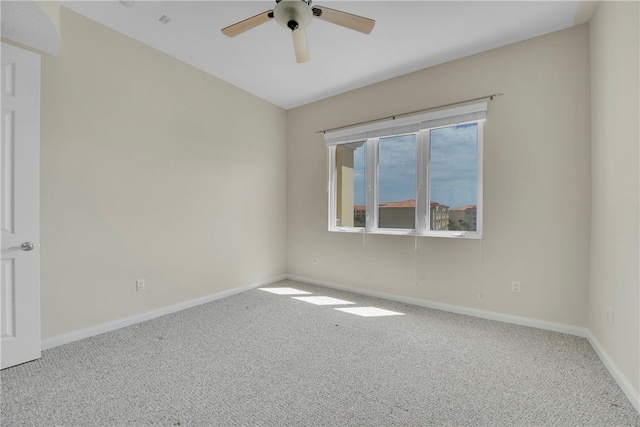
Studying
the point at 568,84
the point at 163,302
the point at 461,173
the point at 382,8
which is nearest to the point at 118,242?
the point at 163,302

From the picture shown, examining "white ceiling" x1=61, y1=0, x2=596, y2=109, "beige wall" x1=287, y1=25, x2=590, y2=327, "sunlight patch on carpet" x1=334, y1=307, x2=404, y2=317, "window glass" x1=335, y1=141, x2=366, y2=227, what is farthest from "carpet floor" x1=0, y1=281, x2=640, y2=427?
"white ceiling" x1=61, y1=0, x2=596, y2=109

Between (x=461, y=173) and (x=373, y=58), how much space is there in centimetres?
159

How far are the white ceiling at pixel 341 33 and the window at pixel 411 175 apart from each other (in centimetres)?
65

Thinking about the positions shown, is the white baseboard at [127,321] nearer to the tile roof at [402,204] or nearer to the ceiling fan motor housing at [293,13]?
the tile roof at [402,204]

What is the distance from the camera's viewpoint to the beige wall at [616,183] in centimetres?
171

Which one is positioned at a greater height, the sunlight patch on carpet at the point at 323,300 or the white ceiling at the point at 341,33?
the white ceiling at the point at 341,33

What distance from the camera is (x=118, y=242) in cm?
271

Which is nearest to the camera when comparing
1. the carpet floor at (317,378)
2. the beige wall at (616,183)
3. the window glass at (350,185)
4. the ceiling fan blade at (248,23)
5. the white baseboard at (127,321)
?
the carpet floor at (317,378)

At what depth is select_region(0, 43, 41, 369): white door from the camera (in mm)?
1973

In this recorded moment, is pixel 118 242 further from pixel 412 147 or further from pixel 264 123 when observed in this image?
pixel 412 147

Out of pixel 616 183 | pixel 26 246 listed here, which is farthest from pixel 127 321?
pixel 616 183

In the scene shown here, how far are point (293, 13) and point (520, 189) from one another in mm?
2544

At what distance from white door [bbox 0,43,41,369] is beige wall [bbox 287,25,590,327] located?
10.8 ft

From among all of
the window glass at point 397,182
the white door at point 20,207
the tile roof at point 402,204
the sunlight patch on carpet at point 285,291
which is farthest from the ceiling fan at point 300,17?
the sunlight patch on carpet at point 285,291
